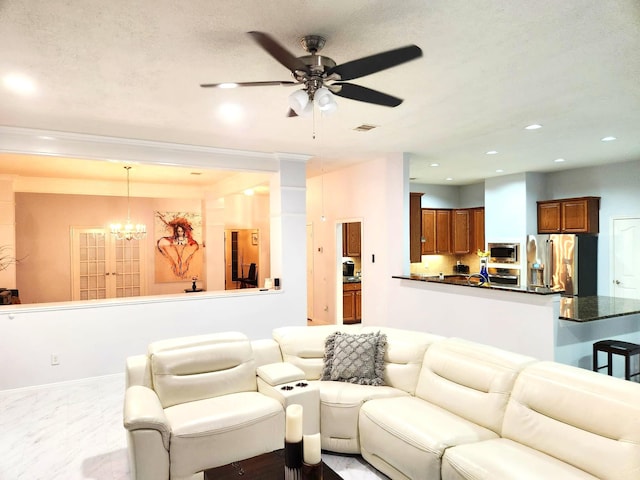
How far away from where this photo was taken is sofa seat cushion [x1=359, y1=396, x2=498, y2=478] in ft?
7.85

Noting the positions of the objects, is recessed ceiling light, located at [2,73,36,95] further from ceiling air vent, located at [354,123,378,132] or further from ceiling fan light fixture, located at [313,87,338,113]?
ceiling air vent, located at [354,123,378,132]

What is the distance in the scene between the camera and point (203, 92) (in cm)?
335

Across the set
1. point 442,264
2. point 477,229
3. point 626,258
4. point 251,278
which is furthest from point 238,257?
point 626,258

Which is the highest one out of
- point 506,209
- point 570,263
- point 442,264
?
point 506,209

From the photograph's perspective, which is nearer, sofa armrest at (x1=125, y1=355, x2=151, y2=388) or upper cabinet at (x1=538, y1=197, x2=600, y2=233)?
sofa armrest at (x1=125, y1=355, x2=151, y2=388)

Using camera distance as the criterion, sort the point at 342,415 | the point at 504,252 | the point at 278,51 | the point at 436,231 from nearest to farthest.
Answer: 1. the point at 278,51
2. the point at 342,415
3. the point at 504,252
4. the point at 436,231

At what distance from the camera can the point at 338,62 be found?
9.37 feet

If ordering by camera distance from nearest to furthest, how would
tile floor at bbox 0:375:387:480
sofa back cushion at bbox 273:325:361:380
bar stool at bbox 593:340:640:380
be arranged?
1. tile floor at bbox 0:375:387:480
2. sofa back cushion at bbox 273:325:361:380
3. bar stool at bbox 593:340:640:380

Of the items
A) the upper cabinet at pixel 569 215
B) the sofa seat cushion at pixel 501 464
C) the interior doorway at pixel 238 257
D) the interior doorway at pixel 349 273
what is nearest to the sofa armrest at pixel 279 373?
the sofa seat cushion at pixel 501 464

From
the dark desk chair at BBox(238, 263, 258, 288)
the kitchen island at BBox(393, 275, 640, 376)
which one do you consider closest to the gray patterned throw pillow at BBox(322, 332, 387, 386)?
the kitchen island at BBox(393, 275, 640, 376)

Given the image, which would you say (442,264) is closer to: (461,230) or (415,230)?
(461,230)

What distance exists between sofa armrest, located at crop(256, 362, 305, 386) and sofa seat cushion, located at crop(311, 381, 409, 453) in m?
0.24

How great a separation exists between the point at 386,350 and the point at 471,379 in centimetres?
78

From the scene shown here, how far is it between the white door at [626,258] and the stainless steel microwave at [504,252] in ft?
4.88
